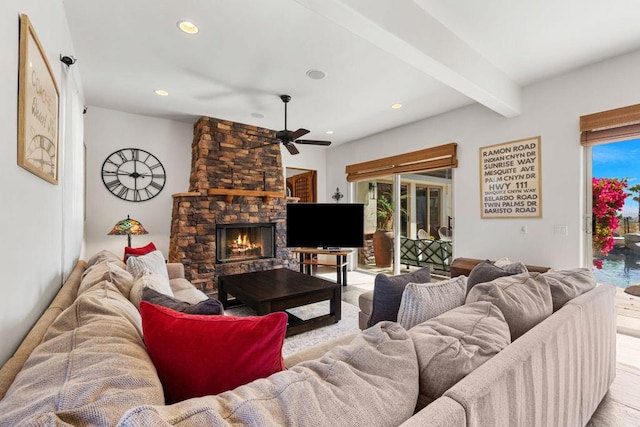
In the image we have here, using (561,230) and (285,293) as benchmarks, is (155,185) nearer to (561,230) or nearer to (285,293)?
(285,293)

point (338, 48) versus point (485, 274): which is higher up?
point (338, 48)

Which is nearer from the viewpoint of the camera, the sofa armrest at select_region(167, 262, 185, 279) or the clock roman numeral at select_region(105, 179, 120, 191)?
the sofa armrest at select_region(167, 262, 185, 279)

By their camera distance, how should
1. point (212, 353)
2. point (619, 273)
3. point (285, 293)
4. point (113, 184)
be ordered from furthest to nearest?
point (113, 184)
point (619, 273)
point (285, 293)
point (212, 353)

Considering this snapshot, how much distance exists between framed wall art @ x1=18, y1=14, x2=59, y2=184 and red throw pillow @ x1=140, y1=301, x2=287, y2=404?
90cm

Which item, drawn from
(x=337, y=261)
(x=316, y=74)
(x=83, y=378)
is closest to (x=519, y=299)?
(x=83, y=378)

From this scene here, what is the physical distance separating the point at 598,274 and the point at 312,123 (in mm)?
4044

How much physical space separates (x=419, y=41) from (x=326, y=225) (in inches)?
114

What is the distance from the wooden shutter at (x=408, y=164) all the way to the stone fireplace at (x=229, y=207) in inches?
60.2

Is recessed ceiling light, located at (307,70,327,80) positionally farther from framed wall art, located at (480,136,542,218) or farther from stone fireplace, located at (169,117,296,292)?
framed wall art, located at (480,136,542,218)

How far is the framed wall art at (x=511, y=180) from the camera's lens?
351 cm

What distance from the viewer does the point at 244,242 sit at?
504cm

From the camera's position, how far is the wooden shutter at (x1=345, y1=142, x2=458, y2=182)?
4.34m

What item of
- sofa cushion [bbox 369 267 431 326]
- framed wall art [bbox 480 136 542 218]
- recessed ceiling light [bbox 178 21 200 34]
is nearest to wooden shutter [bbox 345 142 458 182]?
framed wall art [bbox 480 136 542 218]

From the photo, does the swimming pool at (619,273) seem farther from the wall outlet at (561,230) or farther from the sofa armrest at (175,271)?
the sofa armrest at (175,271)
